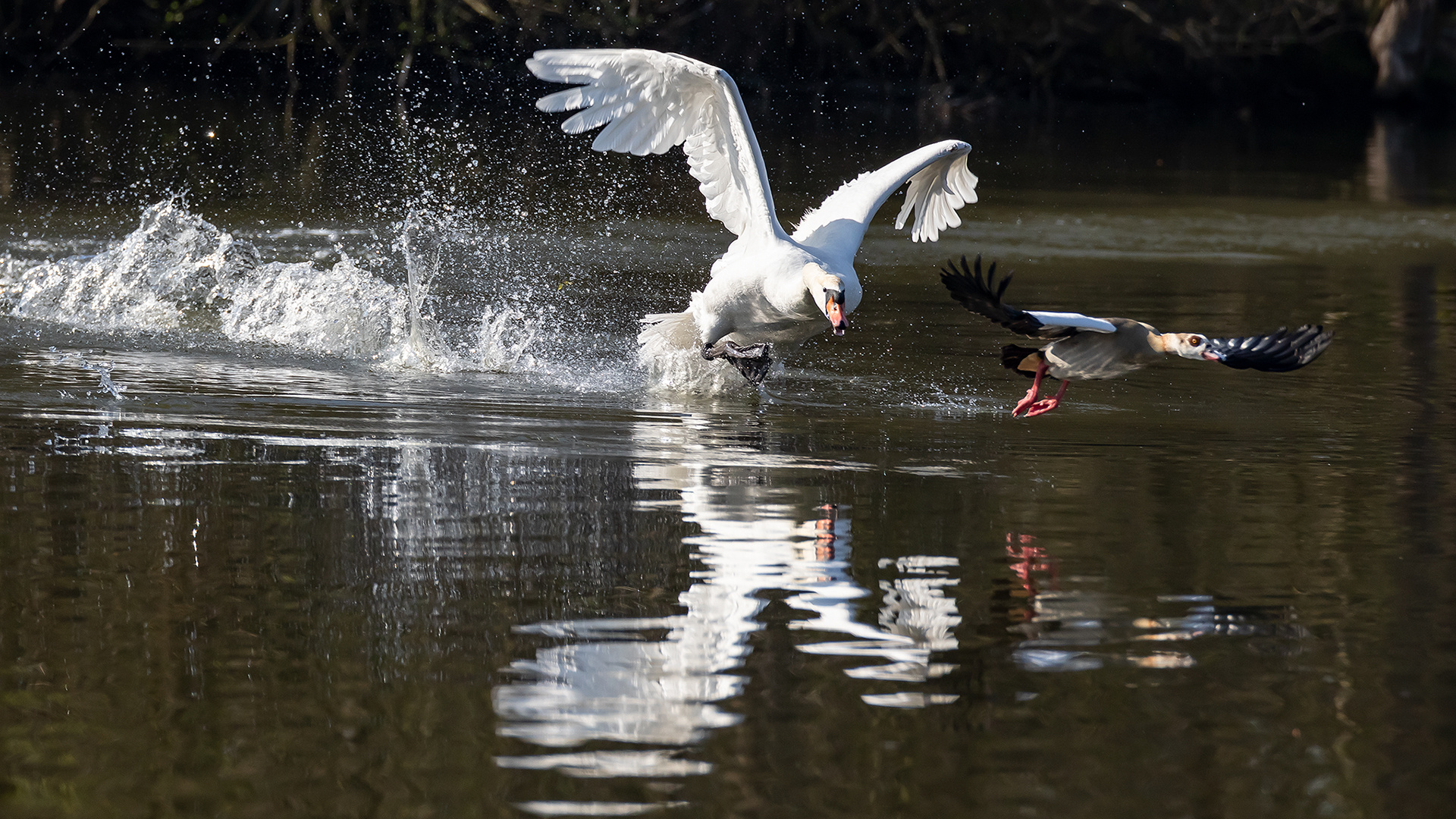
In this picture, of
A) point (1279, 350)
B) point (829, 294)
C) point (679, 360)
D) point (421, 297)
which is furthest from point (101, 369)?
point (1279, 350)

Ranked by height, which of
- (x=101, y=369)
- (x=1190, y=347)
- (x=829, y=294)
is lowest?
(x=101, y=369)

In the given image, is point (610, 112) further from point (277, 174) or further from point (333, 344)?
point (277, 174)

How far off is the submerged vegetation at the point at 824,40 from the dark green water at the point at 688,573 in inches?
692

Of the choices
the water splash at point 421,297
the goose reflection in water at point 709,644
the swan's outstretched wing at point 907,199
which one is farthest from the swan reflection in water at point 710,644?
the water splash at point 421,297

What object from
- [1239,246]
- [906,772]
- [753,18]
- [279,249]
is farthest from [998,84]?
[906,772]

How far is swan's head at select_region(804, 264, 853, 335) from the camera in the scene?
8336mm

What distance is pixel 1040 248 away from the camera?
1717 cm

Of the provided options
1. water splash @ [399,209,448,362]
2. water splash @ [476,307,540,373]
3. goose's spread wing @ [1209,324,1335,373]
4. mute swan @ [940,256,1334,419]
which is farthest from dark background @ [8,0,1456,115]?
goose's spread wing @ [1209,324,1335,373]

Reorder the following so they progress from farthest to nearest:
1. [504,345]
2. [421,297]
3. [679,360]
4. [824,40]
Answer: [824,40] → [421,297] → [504,345] → [679,360]

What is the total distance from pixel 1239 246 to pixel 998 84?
20378 millimetres

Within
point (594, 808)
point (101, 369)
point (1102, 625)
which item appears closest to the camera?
point (594, 808)

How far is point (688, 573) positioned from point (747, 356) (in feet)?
12.5

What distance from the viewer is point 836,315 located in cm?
836

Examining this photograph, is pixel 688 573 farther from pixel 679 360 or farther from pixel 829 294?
pixel 679 360
